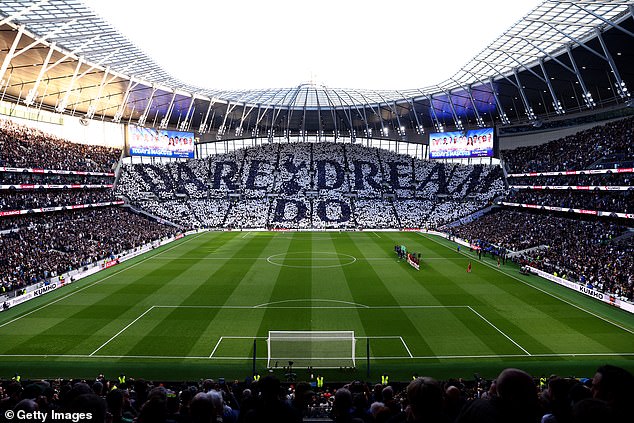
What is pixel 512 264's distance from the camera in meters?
39.4

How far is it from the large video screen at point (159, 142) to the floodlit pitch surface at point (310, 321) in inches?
1451

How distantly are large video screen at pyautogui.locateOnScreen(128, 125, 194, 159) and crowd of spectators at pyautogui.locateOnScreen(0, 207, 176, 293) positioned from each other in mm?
14158

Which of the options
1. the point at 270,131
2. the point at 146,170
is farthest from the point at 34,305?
the point at 270,131

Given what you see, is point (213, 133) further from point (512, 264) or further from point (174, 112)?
point (512, 264)

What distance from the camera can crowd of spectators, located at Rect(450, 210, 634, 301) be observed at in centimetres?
2914

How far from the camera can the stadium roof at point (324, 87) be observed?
36.5 meters

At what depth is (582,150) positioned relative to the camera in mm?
50656

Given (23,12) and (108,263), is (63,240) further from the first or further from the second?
(23,12)

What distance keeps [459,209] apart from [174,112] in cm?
5337

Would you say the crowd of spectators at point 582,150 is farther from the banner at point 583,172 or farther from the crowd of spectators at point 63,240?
the crowd of spectators at point 63,240

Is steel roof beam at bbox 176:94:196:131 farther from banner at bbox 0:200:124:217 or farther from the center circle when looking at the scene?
the center circle

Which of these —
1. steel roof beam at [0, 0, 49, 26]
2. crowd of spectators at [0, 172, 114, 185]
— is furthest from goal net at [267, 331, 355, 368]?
crowd of spectators at [0, 172, 114, 185]

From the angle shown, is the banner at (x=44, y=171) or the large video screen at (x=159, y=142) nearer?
the banner at (x=44, y=171)

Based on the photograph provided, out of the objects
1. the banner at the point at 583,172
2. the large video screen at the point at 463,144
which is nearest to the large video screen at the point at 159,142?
the large video screen at the point at 463,144
